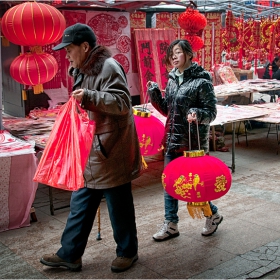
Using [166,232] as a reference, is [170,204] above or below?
above

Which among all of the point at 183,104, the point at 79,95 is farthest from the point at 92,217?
the point at 183,104

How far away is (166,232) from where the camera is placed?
14.7 feet

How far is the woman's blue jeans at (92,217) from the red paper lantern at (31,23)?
3124 millimetres

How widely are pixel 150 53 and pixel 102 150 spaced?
7.36 metres

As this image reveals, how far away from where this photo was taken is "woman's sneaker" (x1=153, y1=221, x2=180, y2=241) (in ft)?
14.6

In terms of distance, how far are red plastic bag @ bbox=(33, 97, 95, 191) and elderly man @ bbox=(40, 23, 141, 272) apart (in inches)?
4.8

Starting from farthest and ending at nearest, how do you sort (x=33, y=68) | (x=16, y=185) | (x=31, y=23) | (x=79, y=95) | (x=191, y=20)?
(x=191, y=20) < (x=33, y=68) < (x=31, y=23) < (x=16, y=185) < (x=79, y=95)

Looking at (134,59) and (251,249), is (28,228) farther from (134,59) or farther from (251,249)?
(134,59)

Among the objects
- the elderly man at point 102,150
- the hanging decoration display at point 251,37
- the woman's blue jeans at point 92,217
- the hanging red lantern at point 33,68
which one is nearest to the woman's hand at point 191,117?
the elderly man at point 102,150

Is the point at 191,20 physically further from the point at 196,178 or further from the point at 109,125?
the point at 109,125

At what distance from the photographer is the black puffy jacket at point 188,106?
4.22 metres

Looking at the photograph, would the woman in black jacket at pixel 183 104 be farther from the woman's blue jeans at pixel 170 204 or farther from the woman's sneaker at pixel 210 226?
the woman's sneaker at pixel 210 226

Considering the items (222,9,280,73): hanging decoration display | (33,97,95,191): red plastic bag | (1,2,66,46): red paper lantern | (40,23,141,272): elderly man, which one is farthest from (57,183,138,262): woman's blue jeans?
(222,9,280,73): hanging decoration display

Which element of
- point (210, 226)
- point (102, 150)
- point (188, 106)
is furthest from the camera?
point (210, 226)
